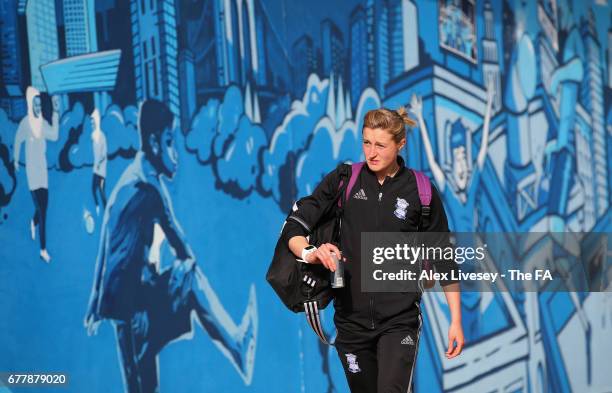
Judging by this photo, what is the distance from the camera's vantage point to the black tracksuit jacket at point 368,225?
5387mm

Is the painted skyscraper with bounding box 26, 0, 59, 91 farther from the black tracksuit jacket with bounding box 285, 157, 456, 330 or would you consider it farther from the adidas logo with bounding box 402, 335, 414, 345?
the adidas logo with bounding box 402, 335, 414, 345

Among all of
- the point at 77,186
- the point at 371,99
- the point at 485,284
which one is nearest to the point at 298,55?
the point at 371,99

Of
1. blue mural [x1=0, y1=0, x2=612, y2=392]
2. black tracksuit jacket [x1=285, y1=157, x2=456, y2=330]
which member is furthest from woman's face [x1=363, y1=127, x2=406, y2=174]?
blue mural [x1=0, y1=0, x2=612, y2=392]

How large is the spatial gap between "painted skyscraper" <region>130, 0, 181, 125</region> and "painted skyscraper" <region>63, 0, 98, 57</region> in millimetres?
288

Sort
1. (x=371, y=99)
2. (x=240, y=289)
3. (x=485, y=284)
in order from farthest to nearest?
(x=485, y=284), (x=371, y=99), (x=240, y=289)

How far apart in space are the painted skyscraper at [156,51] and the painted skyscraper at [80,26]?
0.29 m

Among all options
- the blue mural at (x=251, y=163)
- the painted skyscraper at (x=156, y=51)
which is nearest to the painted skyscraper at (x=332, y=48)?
the blue mural at (x=251, y=163)

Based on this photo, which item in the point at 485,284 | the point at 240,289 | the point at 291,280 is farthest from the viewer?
the point at 485,284

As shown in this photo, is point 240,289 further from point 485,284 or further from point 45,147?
point 485,284

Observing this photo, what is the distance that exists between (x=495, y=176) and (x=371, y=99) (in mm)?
1344

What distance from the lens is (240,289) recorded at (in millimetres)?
7566

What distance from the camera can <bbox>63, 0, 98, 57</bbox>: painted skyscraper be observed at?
7.01 m
